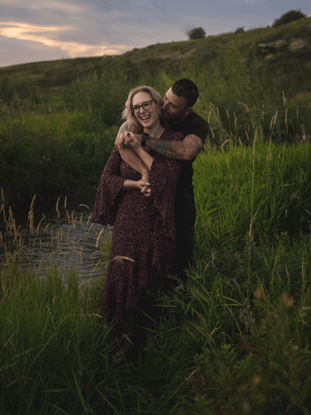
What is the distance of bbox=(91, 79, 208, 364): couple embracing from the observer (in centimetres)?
279

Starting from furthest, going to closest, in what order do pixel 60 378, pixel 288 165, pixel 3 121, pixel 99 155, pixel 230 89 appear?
pixel 230 89
pixel 99 155
pixel 3 121
pixel 288 165
pixel 60 378

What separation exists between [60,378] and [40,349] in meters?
0.21

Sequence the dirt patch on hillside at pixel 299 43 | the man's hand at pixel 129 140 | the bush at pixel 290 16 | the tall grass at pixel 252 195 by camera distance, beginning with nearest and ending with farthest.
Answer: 1. the man's hand at pixel 129 140
2. the tall grass at pixel 252 195
3. the dirt patch on hillside at pixel 299 43
4. the bush at pixel 290 16

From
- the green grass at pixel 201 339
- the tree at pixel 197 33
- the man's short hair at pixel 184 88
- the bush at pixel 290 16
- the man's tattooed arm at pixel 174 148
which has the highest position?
the tree at pixel 197 33

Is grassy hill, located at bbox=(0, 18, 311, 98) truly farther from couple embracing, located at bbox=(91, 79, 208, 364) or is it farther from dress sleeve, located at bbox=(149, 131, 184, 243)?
dress sleeve, located at bbox=(149, 131, 184, 243)

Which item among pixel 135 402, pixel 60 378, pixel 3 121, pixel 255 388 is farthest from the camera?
pixel 3 121

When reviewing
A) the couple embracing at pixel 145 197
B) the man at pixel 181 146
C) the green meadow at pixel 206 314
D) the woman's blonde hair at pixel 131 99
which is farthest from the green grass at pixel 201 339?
the woman's blonde hair at pixel 131 99

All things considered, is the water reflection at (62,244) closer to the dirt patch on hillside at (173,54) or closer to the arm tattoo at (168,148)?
the arm tattoo at (168,148)

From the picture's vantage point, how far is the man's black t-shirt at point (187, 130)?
9.77 ft

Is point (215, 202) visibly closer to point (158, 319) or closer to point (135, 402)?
point (158, 319)

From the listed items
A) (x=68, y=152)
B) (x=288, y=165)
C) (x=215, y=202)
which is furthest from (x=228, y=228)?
(x=68, y=152)

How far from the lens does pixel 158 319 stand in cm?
306

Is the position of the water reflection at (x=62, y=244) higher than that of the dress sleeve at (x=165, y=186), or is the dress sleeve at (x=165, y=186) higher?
the dress sleeve at (x=165, y=186)

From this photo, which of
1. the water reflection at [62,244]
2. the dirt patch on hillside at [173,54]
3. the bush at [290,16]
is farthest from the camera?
the dirt patch on hillside at [173,54]
